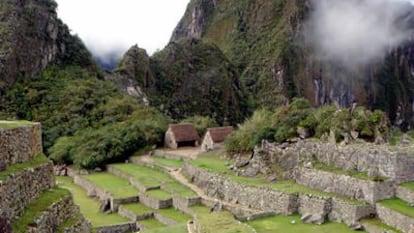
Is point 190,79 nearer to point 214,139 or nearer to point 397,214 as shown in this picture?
point 214,139

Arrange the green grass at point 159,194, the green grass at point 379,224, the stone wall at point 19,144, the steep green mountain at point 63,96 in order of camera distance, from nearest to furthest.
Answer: the stone wall at point 19,144
the green grass at point 379,224
the green grass at point 159,194
the steep green mountain at point 63,96

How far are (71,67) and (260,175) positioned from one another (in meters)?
43.7

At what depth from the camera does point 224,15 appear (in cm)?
11875

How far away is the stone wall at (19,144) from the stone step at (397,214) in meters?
10.6

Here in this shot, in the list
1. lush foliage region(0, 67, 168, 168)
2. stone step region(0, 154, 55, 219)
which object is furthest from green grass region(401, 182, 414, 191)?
lush foliage region(0, 67, 168, 168)

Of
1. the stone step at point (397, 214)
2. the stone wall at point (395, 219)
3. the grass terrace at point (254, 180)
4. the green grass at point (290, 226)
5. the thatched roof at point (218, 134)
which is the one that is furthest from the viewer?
the thatched roof at point (218, 134)

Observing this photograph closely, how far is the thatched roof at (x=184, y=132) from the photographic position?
43781mm

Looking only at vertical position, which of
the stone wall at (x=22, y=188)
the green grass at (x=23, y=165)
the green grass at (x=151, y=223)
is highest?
the green grass at (x=23, y=165)

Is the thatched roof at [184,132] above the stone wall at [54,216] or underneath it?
above

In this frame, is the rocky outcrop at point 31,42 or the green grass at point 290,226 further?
the rocky outcrop at point 31,42

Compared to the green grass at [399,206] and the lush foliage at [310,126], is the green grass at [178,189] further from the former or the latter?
the green grass at [399,206]

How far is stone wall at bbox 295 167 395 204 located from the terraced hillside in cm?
1123

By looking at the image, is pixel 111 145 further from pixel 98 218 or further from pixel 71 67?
pixel 71 67

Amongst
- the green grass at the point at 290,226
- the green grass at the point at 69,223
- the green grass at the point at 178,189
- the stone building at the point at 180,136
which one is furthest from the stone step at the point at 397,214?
the stone building at the point at 180,136
